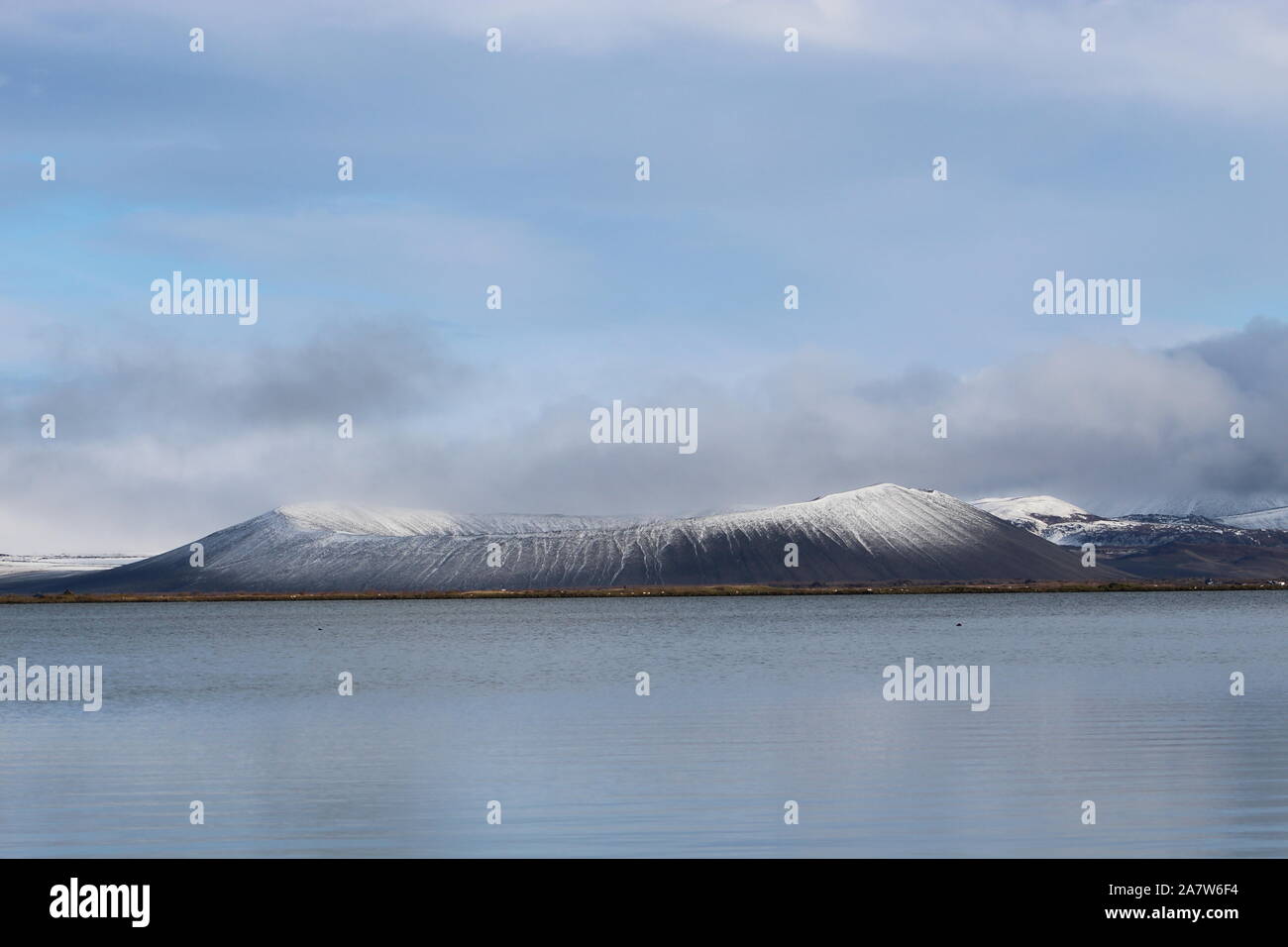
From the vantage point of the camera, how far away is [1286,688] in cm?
5441

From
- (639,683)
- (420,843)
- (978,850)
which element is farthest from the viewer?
(639,683)

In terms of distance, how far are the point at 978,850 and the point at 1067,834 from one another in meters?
2.22

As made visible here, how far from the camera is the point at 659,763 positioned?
3488cm

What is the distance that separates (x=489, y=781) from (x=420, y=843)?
7182 millimetres

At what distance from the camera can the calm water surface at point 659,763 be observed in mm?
25406

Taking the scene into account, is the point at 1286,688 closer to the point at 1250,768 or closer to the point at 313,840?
the point at 1250,768

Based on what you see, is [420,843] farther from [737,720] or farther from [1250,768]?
→ [737,720]

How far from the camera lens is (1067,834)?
2502cm

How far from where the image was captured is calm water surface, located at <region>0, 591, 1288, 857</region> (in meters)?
25.4
